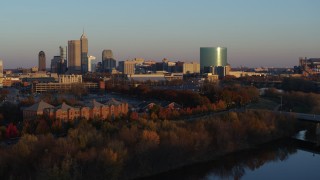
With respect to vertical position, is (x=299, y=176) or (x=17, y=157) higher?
(x=17, y=157)

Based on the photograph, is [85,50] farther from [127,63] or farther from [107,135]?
[107,135]

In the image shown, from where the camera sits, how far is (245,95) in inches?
926

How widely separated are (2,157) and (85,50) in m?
60.8

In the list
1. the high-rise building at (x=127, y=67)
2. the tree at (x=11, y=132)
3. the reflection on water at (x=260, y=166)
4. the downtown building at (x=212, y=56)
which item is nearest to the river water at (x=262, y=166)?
the reflection on water at (x=260, y=166)

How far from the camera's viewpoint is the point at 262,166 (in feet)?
38.9

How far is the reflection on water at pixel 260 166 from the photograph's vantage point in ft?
35.2

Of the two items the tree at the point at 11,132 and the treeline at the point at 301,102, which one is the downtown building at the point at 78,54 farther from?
the tree at the point at 11,132

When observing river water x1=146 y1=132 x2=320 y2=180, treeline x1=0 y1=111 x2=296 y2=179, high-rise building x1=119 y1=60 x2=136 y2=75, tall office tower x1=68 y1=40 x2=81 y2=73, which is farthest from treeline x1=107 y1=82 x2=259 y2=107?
tall office tower x1=68 y1=40 x2=81 y2=73

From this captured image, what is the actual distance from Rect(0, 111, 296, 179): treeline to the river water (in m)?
0.34

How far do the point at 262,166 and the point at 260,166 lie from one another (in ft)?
0.19

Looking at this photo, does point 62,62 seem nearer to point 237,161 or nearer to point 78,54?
point 78,54

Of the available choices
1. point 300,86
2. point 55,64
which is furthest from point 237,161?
point 55,64

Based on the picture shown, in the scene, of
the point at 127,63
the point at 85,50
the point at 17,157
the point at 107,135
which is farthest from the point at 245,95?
the point at 85,50

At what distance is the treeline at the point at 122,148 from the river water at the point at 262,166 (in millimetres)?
344
